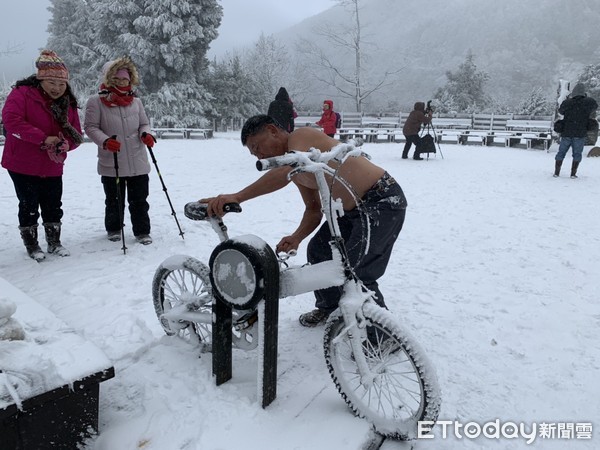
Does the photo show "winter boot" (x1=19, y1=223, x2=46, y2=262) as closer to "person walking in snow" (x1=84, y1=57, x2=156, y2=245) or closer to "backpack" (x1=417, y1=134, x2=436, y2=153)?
"person walking in snow" (x1=84, y1=57, x2=156, y2=245)

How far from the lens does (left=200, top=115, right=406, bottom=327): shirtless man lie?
2.60 meters

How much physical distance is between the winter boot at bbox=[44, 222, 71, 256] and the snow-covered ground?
0.48 ft

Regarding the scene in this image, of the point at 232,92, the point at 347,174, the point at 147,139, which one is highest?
the point at 232,92

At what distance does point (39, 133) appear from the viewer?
418 centimetres

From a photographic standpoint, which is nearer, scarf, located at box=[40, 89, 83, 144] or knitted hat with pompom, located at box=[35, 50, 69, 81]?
knitted hat with pompom, located at box=[35, 50, 69, 81]

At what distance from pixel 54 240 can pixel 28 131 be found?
4.43 feet

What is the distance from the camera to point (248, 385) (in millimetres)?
2717

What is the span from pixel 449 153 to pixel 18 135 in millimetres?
15332

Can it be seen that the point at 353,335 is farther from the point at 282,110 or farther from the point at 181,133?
the point at 181,133

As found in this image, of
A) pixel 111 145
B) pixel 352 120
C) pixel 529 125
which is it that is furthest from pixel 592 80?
pixel 111 145

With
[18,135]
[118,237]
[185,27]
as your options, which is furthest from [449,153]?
[185,27]

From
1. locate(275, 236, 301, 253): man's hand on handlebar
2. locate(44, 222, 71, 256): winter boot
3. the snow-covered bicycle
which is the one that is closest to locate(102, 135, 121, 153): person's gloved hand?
locate(44, 222, 71, 256): winter boot

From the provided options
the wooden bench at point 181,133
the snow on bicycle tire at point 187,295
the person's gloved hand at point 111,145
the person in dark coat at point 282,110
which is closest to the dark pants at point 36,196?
the person's gloved hand at point 111,145

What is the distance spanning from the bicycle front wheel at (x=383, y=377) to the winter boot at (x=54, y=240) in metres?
3.74
